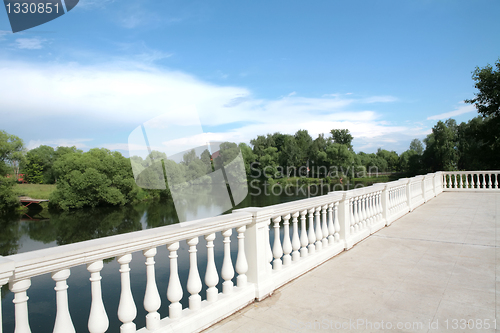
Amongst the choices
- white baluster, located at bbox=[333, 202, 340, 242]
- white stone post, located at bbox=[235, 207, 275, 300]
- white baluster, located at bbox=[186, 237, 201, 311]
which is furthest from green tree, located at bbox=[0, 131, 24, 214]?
white baluster, located at bbox=[186, 237, 201, 311]

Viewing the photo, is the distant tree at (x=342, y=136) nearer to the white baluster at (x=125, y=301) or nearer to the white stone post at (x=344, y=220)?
the white stone post at (x=344, y=220)

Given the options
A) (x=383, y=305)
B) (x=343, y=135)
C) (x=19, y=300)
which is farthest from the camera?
(x=343, y=135)

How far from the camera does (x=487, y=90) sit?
2308 cm

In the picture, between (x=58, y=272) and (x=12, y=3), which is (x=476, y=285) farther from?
(x=12, y=3)

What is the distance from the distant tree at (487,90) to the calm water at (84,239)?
19240 millimetres

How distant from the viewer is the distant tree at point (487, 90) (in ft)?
74.1

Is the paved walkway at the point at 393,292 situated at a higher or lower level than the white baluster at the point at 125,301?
lower

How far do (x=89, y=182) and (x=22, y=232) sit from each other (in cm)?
866

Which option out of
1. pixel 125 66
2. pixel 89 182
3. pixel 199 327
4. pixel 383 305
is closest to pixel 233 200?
pixel 199 327

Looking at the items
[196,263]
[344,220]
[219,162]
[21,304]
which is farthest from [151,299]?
[344,220]

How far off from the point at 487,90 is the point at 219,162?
1091 inches

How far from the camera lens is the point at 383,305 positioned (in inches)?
104

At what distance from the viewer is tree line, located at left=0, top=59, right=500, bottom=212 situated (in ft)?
12.6

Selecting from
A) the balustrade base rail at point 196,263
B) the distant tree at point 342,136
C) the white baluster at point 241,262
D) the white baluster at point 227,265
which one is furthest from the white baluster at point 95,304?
the distant tree at point 342,136
